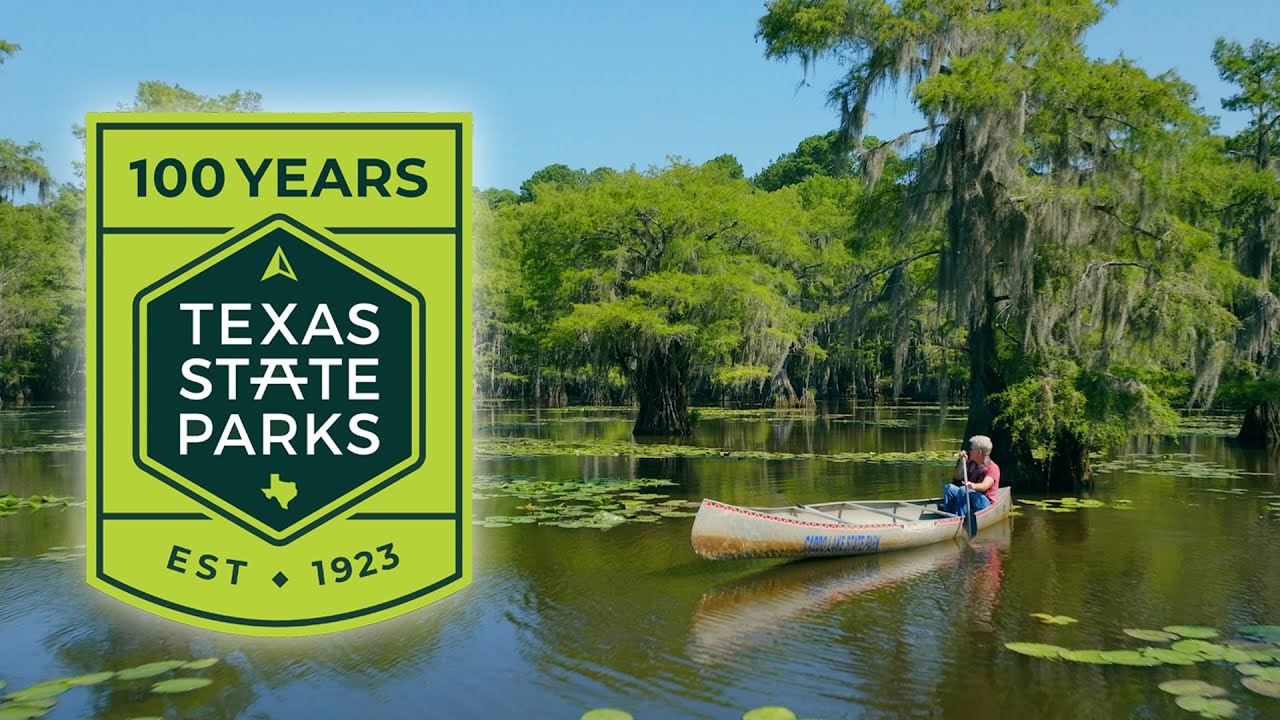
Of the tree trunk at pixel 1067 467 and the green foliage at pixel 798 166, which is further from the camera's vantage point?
the green foliage at pixel 798 166

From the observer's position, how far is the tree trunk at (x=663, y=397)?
96.1 feet

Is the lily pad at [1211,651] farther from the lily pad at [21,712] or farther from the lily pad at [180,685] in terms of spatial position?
the lily pad at [21,712]

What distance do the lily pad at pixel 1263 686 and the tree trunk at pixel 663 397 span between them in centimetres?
2225

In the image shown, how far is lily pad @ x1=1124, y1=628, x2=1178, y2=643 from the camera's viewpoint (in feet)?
26.5

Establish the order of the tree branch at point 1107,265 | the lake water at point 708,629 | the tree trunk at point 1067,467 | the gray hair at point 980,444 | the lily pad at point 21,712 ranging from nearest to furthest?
the lily pad at point 21,712, the lake water at point 708,629, the gray hair at point 980,444, the tree branch at point 1107,265, the tree trunk at point 1067,467

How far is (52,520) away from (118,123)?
1083 cm

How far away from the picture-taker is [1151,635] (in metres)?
8.18

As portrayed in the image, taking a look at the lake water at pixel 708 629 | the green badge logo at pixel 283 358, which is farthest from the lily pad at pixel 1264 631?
the green badge logo at pixel 283 358

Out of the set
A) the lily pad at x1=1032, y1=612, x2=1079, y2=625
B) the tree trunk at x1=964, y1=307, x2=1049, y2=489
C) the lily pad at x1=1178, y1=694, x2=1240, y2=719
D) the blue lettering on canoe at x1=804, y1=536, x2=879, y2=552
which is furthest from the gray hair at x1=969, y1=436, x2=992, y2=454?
the lily pad at x1=1178, y1=694, x2=1240, y2=719


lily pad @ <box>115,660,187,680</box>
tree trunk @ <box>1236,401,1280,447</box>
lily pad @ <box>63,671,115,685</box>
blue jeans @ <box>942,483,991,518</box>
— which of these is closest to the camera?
lily pad @ <box>63,671,115,685</box>

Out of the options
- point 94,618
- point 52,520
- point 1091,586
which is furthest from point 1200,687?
point 52,520

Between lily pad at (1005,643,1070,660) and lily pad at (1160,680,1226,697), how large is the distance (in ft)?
2.70

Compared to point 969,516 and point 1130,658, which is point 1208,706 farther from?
point 969,516

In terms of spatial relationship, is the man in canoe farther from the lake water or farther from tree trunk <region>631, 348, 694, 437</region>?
tree trunk <region>631, 348, 694, 437</region>
